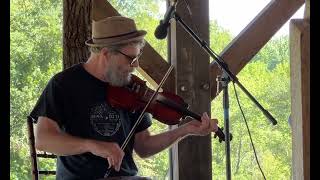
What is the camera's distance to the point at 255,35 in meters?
2.94

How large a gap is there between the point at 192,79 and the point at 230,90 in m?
1.79

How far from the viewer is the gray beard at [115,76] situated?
7.00ft

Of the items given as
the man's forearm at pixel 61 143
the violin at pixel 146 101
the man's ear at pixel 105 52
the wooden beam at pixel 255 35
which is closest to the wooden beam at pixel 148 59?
the wooden beam at pixel 255 35

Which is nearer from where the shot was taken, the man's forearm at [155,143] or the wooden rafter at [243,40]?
the man's forearm at [155,143]

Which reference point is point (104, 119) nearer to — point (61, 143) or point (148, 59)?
point (61, 143)

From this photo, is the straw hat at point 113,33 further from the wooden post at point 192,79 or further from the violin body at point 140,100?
the wooden post at point 192,79

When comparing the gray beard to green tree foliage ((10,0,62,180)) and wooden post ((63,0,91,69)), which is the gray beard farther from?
green tree foliage ((10,0,62,180))

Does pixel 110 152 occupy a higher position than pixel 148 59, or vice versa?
pixel 148 59

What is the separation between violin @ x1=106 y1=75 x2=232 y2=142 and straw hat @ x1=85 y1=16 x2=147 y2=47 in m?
0.18

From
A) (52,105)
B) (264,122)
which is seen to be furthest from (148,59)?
(264,122)

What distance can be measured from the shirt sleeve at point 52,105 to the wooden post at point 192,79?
33.7 inches

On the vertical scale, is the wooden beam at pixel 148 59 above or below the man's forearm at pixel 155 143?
above
